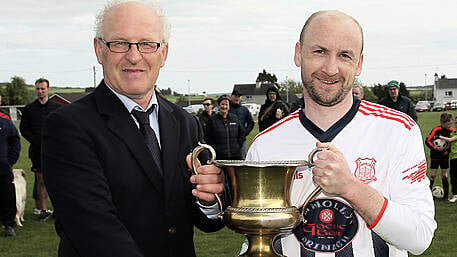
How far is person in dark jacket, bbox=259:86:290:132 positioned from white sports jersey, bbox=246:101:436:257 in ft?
29.6

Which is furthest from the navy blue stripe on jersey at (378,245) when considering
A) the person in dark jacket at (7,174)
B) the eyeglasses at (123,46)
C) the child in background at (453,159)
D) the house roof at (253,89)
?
the house roof at (253,89)

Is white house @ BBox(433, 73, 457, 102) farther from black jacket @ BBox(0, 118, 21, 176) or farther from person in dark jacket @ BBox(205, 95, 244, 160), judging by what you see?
black jacket @ BBox(0, 118, 21, 176)

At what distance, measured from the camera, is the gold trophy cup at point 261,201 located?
92.0 inches

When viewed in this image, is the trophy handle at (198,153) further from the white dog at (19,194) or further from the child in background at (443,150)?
the child in background at (443,150)

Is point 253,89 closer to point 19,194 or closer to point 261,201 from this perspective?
point 19,194

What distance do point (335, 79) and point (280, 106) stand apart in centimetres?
937

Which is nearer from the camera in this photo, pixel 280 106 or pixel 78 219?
pixel 78 219

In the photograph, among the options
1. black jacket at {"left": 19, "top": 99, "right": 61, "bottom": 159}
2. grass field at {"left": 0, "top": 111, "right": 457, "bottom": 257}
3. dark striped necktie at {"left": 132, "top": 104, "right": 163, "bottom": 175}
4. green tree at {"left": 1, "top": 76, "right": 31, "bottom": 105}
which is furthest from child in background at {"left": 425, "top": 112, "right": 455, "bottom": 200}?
green tree at {"left": 1, "top": 76, "right": 31, "bottom": 105}

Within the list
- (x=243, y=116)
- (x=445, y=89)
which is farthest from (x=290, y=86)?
(x=243, y=116)

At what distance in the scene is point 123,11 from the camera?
2654mm

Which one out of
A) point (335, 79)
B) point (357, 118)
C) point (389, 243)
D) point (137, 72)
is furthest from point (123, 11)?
point (389, 243)

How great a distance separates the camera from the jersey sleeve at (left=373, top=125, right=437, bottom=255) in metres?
2.42

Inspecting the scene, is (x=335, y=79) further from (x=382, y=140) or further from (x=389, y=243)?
(x=389, y=243)

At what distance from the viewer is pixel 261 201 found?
2.41 m
